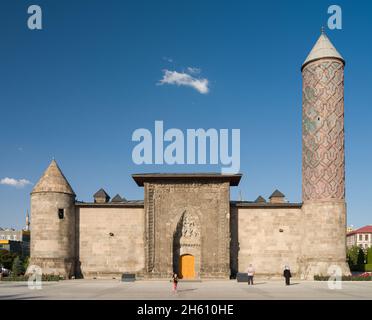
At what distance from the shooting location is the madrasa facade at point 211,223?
3219cm

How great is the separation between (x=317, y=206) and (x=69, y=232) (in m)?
19.4

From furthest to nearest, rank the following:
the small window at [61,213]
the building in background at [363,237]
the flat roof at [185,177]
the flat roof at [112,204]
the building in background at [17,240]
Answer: the building in background at [363,237], the building in background at [17,240], the flat roof at [112,204], the small window at [61,213], the flat roof at [185,177]

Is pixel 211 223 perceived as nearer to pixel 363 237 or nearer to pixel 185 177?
pixel 185 177

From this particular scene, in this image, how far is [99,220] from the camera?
113 ft

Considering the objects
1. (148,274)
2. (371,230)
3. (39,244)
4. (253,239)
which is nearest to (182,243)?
(148,274)

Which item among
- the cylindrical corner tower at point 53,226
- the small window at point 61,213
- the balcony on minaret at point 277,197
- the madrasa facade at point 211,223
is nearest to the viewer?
the madrasa facade at point 211,223

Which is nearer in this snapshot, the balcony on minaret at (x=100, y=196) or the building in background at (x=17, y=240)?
the balcony on minaret at (x=100, y=196)

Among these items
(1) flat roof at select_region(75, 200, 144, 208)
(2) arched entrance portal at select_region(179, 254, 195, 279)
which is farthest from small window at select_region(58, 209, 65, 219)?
(2) arched entrance portal at select_region(179, 254, 195, 279)

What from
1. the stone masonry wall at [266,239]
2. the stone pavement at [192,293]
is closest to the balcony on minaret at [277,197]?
the stone masonry wall at [266,239]

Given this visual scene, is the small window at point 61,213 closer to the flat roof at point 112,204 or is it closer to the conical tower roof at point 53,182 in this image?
the flat roof at point 112,204

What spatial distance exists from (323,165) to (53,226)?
21343mm

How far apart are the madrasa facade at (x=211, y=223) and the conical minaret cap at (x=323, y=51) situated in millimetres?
93
